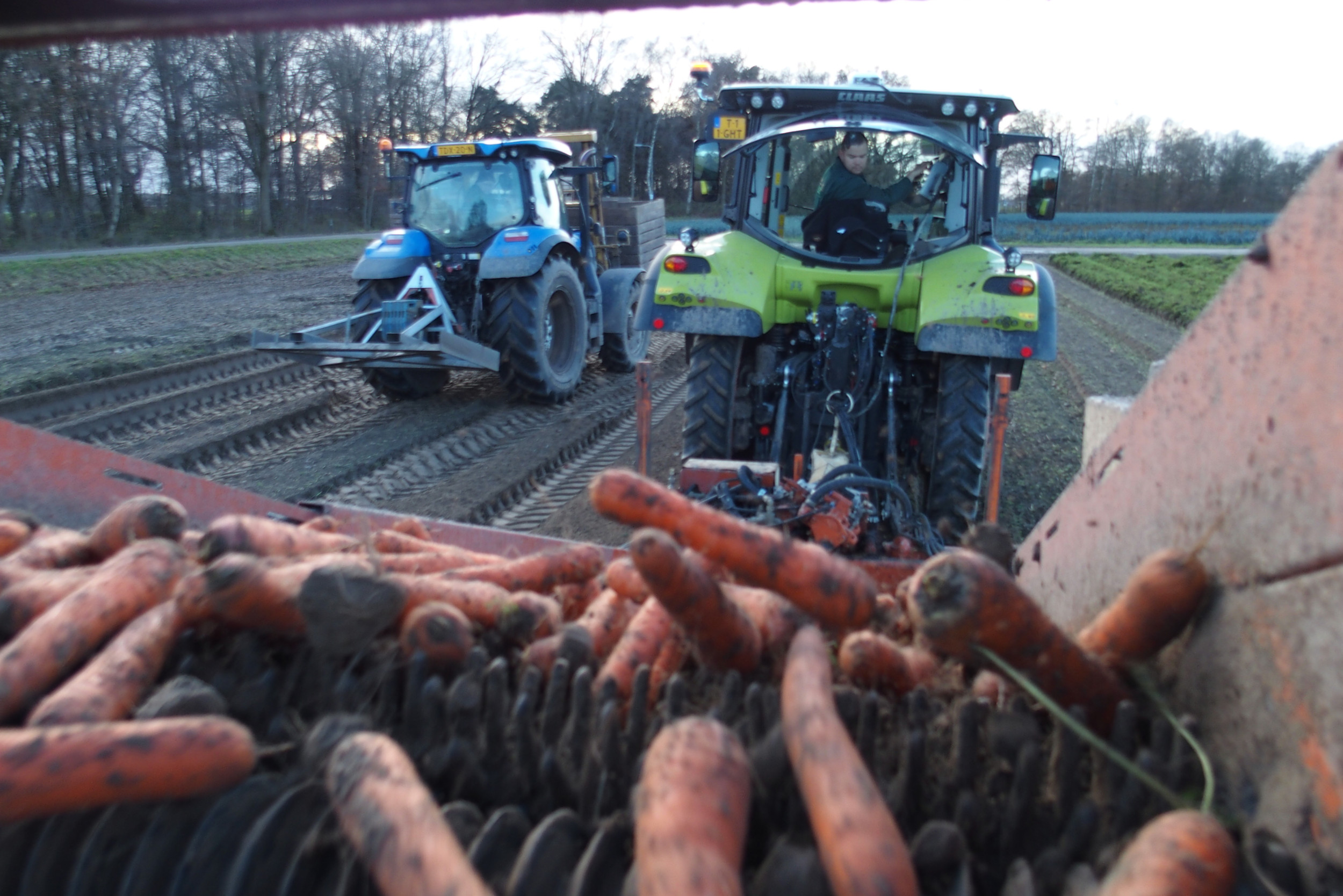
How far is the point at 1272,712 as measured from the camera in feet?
4.11

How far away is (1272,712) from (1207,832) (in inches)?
8.2

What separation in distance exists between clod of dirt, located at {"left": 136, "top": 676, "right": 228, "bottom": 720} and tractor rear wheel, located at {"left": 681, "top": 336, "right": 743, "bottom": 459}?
11.9 ft

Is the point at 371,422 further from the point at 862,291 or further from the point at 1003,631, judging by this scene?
the point at 1003,631

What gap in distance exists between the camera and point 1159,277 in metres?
21.4

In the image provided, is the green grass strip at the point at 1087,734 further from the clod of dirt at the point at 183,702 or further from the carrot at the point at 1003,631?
the clod of dirt at the point at 183,702

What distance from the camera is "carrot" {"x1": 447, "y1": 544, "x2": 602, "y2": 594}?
2.09m

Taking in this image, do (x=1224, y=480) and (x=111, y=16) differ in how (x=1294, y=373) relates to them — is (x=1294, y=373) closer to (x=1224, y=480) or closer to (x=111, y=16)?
(x=1224, y=480)

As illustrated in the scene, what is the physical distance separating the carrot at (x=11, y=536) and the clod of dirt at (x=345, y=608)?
92 centimetres

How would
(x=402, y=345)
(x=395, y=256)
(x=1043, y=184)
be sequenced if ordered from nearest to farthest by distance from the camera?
1. (x=1043, y=184)
2. (x=402, y=345)
3. (x=395, y=256)

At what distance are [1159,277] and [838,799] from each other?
23356mm

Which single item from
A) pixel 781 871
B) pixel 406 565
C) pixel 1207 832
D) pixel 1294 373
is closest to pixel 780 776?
pixel 781 871

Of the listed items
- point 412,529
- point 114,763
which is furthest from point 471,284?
point 114,763

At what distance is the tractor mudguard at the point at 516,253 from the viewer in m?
8.04

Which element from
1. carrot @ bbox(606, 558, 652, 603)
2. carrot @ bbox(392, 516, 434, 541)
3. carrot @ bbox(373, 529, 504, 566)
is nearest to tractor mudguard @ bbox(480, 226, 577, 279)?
carrot @ bbox(392, 516, 434, 541)
